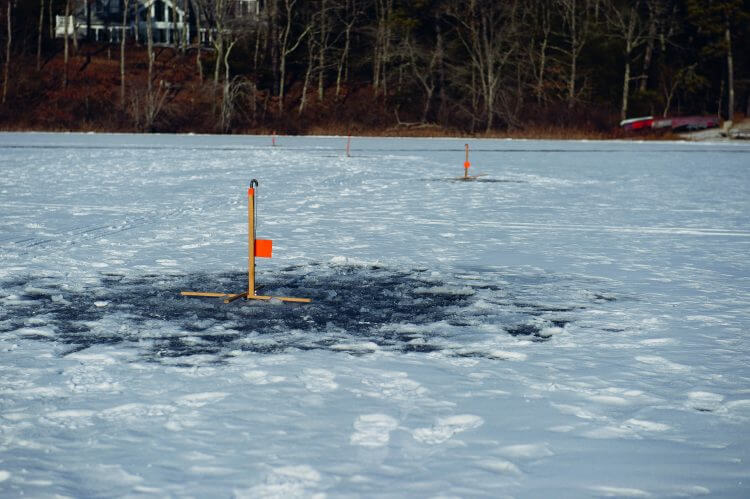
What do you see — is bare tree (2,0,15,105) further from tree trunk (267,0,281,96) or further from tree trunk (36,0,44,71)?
tree trunk (267,0,281,96)

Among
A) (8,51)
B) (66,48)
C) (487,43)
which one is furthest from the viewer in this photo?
(66,48)

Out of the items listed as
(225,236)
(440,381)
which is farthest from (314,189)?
(440,381)

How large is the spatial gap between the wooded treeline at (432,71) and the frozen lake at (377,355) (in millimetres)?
46963

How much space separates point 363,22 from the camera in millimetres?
75625

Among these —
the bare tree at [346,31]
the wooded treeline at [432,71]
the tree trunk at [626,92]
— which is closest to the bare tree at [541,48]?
the wooded treeline at [432,71]

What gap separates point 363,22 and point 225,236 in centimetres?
6326

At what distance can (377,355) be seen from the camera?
25.1 ft

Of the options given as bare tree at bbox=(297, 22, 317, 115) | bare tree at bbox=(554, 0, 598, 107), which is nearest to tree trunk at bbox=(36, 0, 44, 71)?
bare tree at bbox=(297, 22, 317, 115)

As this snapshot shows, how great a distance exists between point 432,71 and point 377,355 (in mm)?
61300

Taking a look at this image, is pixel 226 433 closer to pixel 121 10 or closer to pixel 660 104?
pixel 660 104

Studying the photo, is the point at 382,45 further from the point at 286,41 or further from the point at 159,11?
the point at 159,11

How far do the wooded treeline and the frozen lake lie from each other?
154 feet

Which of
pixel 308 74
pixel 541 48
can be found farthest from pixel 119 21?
pixel 541 48

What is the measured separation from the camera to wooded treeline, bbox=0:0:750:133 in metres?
63.9
